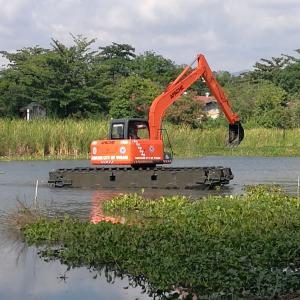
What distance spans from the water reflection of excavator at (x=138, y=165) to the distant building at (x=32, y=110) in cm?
4526

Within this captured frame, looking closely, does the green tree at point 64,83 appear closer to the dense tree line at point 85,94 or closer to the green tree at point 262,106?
the dense tree line at point 85,94

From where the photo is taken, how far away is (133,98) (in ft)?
219

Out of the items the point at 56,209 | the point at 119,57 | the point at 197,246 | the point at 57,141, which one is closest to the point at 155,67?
the point at 119,57

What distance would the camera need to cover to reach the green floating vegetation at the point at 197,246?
30.0ft

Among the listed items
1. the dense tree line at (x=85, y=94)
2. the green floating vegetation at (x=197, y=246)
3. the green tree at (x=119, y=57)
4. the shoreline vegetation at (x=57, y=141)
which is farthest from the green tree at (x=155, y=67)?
the green floating vegetation at (x=197, y=246)

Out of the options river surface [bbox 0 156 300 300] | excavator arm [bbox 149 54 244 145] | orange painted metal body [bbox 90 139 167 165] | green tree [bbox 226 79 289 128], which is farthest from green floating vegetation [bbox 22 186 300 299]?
green tree [bbox 226 79 289 128]

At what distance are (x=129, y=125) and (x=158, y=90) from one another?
148ft

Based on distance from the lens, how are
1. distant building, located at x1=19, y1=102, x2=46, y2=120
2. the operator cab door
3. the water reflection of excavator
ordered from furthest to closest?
distant building, located at x1=19, y1=102, x2=46, y2=120, the operator cab door, the water reflection of excavator

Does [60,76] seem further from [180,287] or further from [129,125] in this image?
[180,287]

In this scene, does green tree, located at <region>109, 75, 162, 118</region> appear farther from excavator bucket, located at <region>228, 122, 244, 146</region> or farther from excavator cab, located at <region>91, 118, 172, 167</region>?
excavator cab, located at <region>91, 118, 172, 167</region>

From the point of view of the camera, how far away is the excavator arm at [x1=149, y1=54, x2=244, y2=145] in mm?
24875

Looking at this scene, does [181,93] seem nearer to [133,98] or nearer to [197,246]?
[197,246]

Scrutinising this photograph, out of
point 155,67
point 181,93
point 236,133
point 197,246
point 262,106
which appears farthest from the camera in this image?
point 155,67

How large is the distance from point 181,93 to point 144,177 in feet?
13.0
